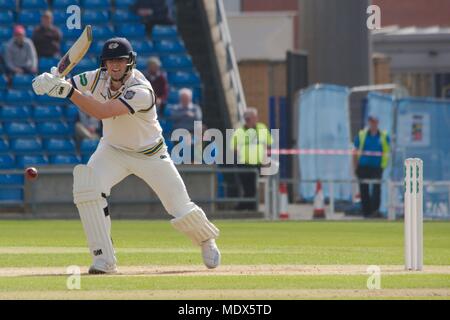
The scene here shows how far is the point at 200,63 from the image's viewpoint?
34.3m

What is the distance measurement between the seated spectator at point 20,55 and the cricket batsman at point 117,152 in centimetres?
1697

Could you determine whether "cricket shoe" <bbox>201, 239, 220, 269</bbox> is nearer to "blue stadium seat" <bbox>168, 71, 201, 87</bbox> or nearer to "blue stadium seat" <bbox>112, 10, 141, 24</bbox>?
"blue stadium seat" <bbox>168, 71, 201, 87</bbox>

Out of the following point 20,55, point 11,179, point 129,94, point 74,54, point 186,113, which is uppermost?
point 20,55

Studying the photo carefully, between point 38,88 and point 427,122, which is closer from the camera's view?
point 38,88

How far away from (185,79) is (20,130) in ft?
12.3

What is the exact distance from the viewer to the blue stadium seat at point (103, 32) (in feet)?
110

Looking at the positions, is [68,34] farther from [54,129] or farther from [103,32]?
[54,129]

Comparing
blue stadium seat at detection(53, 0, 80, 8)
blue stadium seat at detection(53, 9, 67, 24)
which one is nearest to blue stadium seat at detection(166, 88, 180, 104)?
blue stadium seat at detection(53, 9, 67, 24)

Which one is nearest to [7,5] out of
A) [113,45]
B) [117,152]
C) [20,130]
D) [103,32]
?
[103,32]

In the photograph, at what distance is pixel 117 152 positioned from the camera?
1452 centimetres

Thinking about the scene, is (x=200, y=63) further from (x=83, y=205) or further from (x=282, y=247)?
(x=83, y=205)

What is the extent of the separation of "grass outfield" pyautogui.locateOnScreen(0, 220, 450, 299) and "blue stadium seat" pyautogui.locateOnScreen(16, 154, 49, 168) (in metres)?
5.12
